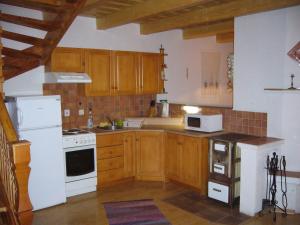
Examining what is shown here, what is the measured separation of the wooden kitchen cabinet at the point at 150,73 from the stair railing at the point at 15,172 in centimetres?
303

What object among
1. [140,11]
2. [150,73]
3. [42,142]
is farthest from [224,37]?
[42,142]

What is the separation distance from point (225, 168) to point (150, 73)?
225 centimetres

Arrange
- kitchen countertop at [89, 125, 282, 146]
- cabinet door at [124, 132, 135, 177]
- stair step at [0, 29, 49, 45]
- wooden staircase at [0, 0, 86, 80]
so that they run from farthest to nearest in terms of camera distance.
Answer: cabinet door at [124, 132, 135, 177] → kitchen countertop at [89, 125, 282, 146] → stair step at [0, 29, 49, 45] → wooden staircase at [0, 0, 86, 80]

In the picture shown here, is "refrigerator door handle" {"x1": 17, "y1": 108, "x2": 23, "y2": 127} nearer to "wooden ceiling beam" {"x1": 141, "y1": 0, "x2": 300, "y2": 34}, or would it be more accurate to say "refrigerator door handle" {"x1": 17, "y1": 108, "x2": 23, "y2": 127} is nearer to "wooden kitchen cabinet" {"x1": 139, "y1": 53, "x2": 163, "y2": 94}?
"wooden kitchen cabinet" {"x1": 139, "y1": 53, "x2": 163, "y2": 94}

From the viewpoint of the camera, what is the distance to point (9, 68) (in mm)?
3752

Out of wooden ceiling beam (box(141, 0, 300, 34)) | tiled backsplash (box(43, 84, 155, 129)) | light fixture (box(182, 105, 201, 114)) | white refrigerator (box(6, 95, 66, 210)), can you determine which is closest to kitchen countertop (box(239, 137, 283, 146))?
light fixture (box(182, 105, 201, 114))

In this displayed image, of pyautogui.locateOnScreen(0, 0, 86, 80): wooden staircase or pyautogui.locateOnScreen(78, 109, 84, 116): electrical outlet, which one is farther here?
pyautogui.locateOnScreen(78, 109, 84, 116): electrical outlet

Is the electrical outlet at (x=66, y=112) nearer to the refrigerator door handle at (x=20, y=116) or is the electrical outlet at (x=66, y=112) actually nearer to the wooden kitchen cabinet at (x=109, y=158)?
the wooden kitchen cabinet at (x=109, y=158)

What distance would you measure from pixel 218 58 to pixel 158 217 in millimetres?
4074

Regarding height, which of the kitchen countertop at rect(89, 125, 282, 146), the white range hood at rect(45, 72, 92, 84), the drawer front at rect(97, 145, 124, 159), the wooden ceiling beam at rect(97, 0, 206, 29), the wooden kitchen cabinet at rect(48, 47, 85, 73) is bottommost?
the drawer front at rect(97, 145, 124, 159)

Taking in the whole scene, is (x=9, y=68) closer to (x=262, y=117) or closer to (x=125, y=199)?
(x=125, y=199)

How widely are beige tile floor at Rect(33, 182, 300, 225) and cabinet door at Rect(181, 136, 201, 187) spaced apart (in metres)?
0.25

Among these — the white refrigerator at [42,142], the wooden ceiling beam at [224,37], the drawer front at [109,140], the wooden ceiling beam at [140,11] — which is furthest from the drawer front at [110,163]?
the wooden ceiling beam at [224,37]

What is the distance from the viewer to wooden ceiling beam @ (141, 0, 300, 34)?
3291 mm
